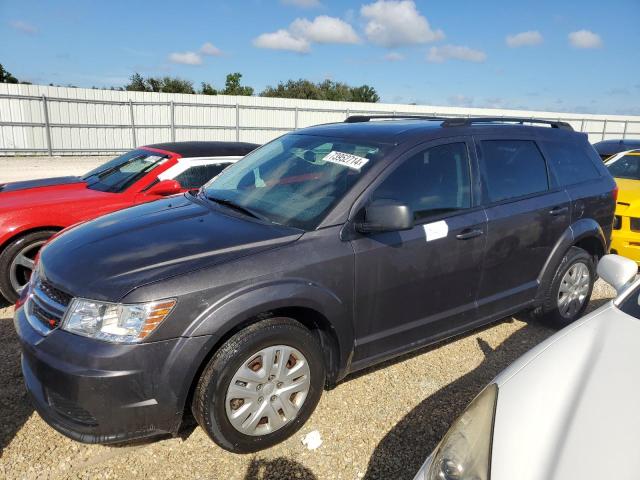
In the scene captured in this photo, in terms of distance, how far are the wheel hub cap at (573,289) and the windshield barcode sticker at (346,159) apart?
2.25 metres

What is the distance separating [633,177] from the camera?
6.78m

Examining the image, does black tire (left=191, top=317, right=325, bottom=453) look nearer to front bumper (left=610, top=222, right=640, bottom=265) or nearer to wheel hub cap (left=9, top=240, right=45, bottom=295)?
wheel hub cap (left=9, top=240, right=45, bottom=295)

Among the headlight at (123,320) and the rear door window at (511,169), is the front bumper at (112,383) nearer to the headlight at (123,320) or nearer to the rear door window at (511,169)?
the headlight at (123,320)

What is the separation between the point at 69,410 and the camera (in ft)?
7.58

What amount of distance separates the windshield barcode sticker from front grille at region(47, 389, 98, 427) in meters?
1.98

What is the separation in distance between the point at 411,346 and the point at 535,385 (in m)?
1.41

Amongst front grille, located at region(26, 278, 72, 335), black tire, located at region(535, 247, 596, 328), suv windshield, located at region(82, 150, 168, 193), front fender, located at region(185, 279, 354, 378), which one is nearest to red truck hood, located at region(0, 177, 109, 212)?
suv windshield, located at region(82, 150, 168, 193)

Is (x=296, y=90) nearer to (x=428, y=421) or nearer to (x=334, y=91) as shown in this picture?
(x=334, y=91)

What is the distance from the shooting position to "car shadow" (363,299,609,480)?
2.58 m

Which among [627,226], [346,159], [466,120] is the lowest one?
[627,226]

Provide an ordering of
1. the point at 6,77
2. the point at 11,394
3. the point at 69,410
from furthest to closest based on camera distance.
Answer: the point at 6,77 < the point at 11,394 < the point at 69,410

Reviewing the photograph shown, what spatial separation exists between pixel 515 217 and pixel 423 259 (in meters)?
0.99

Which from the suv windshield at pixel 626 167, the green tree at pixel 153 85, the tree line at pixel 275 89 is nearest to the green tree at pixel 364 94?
the tree line at pixel 275 89

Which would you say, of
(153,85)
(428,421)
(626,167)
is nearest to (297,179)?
(428,421)
